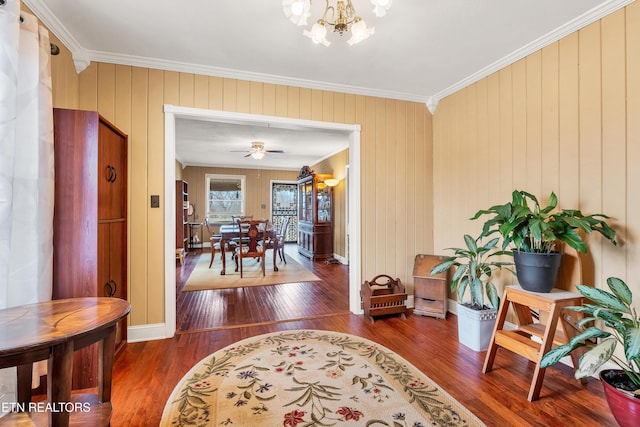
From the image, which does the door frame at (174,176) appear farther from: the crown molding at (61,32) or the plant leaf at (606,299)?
the plant leaf at (606,299)

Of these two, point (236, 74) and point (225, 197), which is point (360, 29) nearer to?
point (236, 74)

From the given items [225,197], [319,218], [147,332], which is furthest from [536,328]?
[225,197]

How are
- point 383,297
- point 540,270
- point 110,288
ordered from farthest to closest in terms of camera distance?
1. point 383,297
2. point 110,288
3. point 540,270

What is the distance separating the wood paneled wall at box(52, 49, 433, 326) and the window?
6221 millimetres

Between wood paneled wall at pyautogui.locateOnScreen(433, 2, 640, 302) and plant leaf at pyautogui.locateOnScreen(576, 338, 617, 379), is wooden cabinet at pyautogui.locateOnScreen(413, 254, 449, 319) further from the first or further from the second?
plant leaf at pyautogui.locateOnScreen(576, 338, 617, 379)

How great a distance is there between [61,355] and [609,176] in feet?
10.1

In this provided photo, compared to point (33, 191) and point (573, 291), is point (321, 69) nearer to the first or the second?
point (33, 191)

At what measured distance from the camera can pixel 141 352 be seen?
7.64 ft

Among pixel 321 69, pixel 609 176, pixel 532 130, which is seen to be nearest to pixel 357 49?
pixel 321 69

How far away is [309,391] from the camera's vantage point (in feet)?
5.90

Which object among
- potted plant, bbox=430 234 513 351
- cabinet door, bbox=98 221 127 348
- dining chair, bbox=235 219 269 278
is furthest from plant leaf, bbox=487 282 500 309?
dining chair, bbox=235 219 269 278

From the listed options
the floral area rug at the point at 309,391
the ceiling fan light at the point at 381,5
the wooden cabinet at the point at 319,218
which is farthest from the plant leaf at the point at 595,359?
the wooden cabinet at the point at 319,218

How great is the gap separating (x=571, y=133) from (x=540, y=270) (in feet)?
3.54

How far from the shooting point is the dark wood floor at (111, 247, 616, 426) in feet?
5.33
